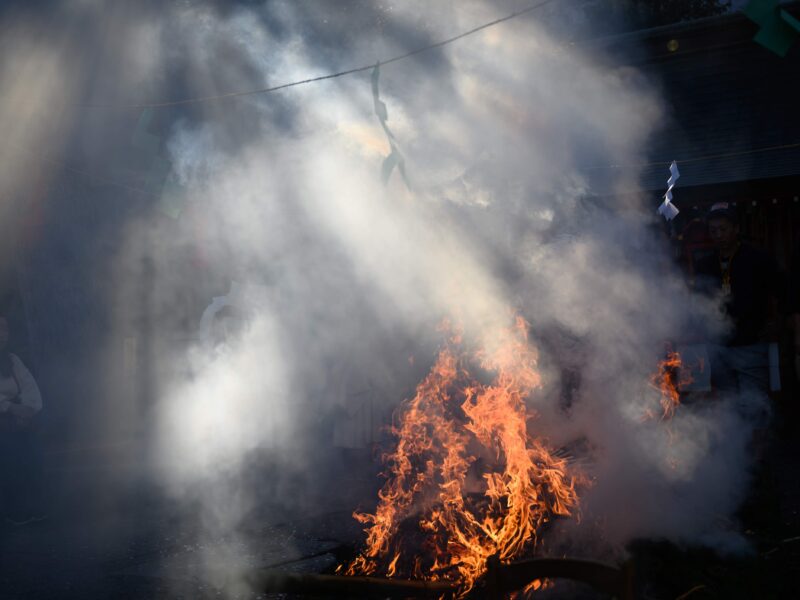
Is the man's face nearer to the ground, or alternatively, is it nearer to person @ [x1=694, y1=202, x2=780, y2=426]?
person @ [x1=694, y1=202, x2=780, y2=426]

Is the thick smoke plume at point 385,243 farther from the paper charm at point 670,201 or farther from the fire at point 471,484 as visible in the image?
the paper charm at point 670,201

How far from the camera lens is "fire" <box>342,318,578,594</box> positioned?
14.6 ft

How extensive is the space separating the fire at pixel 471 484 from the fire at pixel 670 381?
96 centimetres

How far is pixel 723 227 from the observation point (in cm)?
595

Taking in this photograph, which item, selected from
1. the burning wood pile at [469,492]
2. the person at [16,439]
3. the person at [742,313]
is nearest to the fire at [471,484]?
the burning wood pile at [469,492]

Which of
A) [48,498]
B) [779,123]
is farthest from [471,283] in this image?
[779,123]

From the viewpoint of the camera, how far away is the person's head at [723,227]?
5.95 meters

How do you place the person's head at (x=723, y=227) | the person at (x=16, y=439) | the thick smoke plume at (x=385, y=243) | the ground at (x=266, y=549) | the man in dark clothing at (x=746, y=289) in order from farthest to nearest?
the person at (x=16, y=439) < the person's head at (x=723, y=227) < the man in dark clothing at (x=746, y=289) < the thick smoke plume at (x=385, y=243) < the ground at (x=266, y=549)

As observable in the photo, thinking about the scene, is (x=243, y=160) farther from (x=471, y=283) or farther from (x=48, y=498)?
(x=48, y=498)

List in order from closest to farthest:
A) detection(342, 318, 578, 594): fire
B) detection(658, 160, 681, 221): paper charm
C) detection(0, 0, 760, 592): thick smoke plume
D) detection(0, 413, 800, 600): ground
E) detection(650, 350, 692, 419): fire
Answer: detection(0, 413, 800, 600): ground → detection(342, 318, 578, 594): fire → detection(650, 350, 692, 419): fire → detection(0, 0, 760, 592): thick smoke plume → detection(658, 160, 681, 221): paper charm

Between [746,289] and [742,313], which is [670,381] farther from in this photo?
[746,289]

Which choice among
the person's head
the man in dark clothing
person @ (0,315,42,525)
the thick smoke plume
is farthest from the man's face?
person @ (0,315,42,525)

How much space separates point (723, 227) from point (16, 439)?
7473 millimetres

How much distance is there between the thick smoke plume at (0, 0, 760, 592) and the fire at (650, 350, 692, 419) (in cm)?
10
